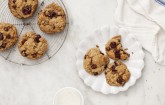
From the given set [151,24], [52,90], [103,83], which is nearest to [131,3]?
[151,24]

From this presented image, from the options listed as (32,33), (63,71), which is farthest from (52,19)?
(63,71)

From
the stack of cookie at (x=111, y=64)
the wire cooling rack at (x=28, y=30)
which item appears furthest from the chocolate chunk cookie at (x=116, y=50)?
the wire cooling rack at (x=28, y=30)

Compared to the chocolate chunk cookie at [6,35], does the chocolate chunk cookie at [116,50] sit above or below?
below

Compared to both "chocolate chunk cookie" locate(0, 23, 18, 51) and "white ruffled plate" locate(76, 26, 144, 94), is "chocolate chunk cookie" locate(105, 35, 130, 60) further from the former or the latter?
"chocolate chunk cookie" locate(0, 23, 18, 51)

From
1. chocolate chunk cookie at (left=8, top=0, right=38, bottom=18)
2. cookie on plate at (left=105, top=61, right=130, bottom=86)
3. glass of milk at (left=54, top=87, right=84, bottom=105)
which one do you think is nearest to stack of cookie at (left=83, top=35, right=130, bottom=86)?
cookie on plate at (left=105, top=61, right=130, bottom=86)

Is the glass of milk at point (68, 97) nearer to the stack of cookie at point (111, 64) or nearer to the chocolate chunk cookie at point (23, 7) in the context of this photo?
the stack of cookie at point (111, 64)

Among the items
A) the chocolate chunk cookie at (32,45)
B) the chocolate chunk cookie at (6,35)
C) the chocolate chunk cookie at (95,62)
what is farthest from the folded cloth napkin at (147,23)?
the chocolate chunk cookie at (6,35)

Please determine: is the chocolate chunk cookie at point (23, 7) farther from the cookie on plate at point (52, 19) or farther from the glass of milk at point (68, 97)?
the glass of milk at point (68, 97)

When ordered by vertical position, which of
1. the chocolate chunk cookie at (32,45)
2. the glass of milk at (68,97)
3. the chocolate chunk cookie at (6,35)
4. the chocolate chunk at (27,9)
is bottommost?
the glass of milk at (68,97)
